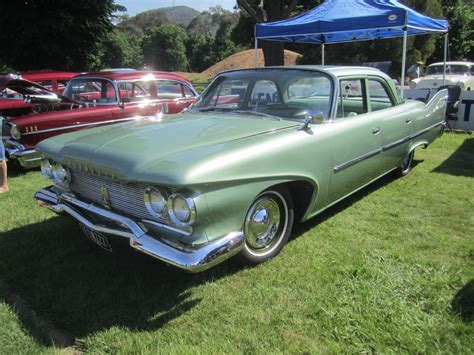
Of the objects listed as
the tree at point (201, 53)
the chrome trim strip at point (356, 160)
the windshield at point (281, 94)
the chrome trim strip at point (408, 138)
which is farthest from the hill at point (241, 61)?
the windshield at point (281, 94)

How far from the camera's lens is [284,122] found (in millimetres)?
3346

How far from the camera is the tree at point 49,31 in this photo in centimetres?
1452

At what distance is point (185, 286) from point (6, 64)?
53.9 ft

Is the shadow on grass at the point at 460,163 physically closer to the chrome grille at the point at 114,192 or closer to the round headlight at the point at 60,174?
the chrome grille at the point at 114,192

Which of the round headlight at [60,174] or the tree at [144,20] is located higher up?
the tree at [144,20]

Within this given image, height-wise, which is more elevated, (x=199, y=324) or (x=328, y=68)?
(x=328, y=68)

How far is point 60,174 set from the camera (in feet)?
10.6

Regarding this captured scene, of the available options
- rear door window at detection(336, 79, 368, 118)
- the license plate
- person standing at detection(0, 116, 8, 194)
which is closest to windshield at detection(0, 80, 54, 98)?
person standing at detection(0, 116, 8, 194)

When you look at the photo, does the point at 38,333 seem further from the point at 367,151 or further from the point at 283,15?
the point at 283,15

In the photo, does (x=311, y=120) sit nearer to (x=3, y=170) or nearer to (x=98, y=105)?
(x=3, y=170)

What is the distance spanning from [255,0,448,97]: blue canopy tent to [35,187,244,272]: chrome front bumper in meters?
6.15

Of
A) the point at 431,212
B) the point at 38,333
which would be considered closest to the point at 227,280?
the point at 38,333

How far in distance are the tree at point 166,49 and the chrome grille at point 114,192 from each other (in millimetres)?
62782

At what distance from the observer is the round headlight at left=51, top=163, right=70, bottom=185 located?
10.4ft
